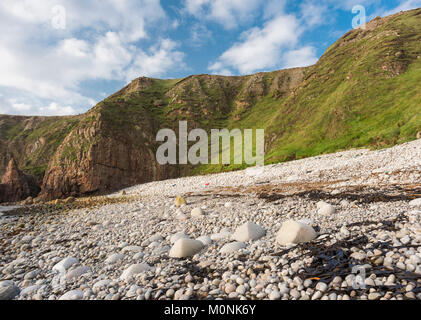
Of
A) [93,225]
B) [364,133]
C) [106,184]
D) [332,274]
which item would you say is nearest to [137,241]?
[93,225]

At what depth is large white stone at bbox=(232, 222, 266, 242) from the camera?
6.02 metres

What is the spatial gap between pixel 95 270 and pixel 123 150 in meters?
38.2

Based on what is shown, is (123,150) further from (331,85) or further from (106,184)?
(331,85)

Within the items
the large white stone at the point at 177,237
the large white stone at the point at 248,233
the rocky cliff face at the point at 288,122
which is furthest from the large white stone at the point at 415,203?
the rocky cliff face at the point at 288,122

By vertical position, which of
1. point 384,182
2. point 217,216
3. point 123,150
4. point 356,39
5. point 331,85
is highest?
point 356,39

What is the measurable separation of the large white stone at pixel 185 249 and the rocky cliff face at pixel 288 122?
2313cm

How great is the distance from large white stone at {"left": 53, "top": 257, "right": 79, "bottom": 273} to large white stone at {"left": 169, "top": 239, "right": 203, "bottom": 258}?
3.07m

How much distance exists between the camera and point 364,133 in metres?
25.8

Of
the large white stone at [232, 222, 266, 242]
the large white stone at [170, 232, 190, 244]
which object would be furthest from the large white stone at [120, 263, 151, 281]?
the large white stone at [232, 222, 266, 242]

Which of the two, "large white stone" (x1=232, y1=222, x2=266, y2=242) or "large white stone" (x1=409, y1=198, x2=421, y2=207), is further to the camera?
"large white stone" (x1=409, y1=198, x2=421, y2=207)

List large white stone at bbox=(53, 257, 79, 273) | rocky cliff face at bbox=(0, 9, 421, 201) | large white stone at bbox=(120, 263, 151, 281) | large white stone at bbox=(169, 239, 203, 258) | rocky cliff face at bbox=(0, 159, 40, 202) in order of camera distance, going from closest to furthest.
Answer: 1. large white stone at bbox=(120, 263, 151, 281)
2. large white stone at bbox=(169, 239, 203, 258)
3. large white stone at bbox=(53, 257, 79, 273)
4. rocky cliff face at bbox=(0, 9, 421, 201)
5. rocky cliff face at bbox=(0, 159, 40, 202)

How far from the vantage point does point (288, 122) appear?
135 feet

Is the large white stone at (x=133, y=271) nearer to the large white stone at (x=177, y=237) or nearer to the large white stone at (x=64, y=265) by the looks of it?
the large white stone at (x=177, y=237)

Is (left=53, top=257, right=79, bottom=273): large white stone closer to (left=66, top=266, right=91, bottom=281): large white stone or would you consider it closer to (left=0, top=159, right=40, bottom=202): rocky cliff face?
(left=66, top=266, right=91, bottom=281): large white stone
